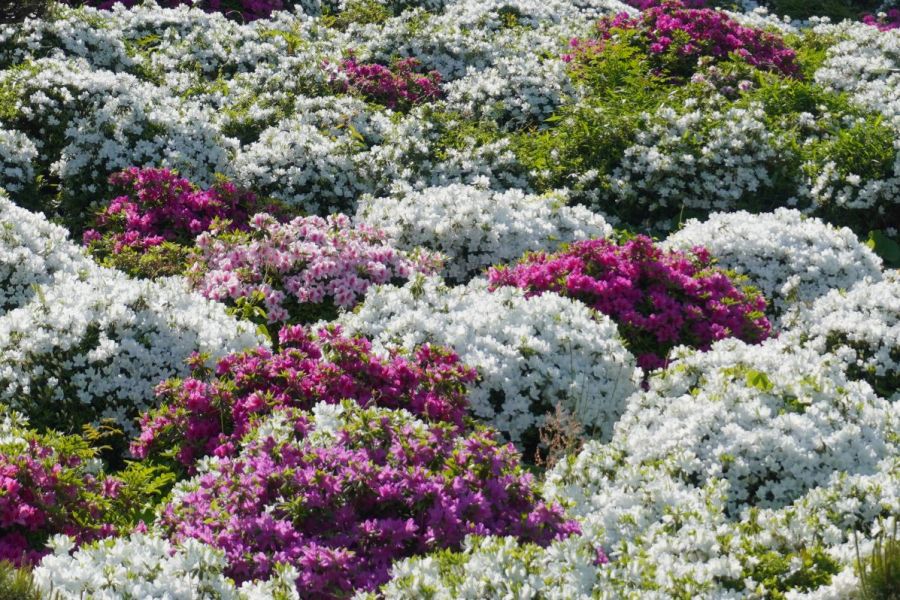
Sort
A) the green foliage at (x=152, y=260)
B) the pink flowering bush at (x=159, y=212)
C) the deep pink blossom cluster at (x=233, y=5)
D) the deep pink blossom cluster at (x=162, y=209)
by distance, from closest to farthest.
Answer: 1. the green foliage at (x=152, y=260)
2. the pink flowering bush at (x=159, y=212)
3. the deep pink blossom cluster at (x=162, y=209)
4. the deep pink blossom cluster at (x=233, y=5)

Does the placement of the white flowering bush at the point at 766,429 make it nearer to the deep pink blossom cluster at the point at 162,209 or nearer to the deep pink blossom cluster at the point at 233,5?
the deep pink blossom cluster at the point at 162,209

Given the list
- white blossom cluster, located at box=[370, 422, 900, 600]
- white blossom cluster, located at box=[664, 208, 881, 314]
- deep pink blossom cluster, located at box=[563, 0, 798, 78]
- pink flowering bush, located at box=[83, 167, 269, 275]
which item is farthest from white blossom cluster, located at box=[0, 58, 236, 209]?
white blossom cluster, located at box=[370, 422, 900, 600]

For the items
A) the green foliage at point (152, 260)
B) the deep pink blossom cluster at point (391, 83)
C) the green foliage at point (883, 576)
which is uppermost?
the green foliage at point (883, 576)

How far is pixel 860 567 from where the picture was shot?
11.8 feet

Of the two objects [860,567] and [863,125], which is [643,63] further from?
[860,567]

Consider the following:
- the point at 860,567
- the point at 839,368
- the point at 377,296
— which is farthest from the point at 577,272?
the point at 860,567

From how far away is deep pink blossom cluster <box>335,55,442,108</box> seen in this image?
507 inches

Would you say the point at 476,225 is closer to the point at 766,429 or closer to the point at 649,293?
the point at 649,293

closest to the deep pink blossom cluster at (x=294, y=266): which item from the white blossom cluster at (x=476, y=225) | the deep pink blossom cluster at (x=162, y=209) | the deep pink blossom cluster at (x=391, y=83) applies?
the white blossom cluster at (x=476, y=225)

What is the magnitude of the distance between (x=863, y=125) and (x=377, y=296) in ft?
23.0

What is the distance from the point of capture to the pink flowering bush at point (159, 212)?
8648 mm

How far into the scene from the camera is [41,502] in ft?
16.1

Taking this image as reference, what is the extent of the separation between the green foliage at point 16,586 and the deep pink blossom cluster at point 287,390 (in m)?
1.99

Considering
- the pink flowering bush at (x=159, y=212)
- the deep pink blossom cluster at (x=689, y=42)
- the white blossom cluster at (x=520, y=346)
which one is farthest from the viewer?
the deep pink blossom cluster at (x=689, y=42)
